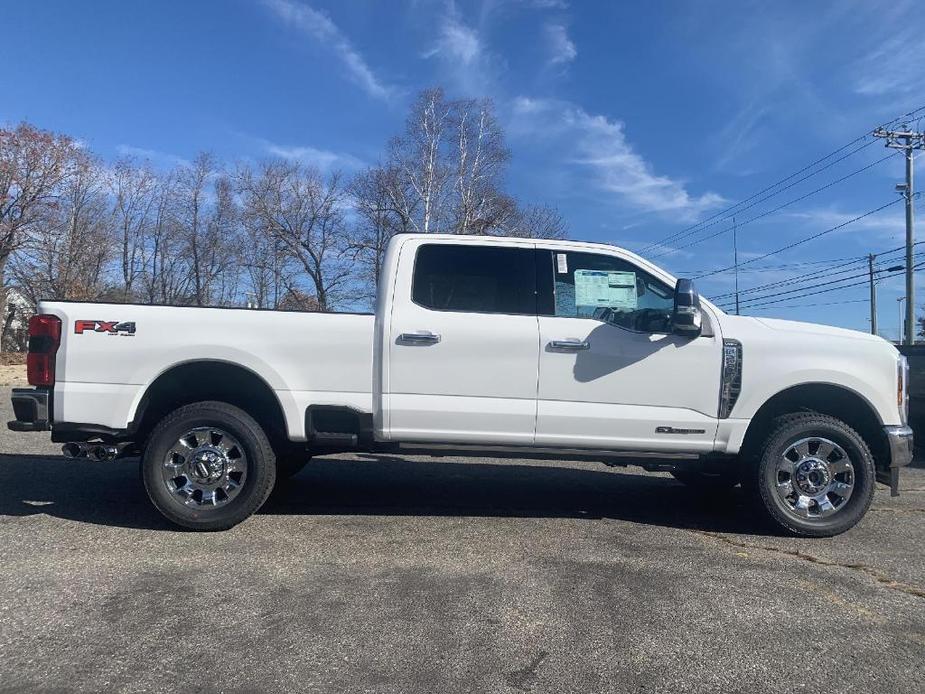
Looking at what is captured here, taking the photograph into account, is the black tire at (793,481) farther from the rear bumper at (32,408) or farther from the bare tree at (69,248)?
the bare tree at (69,248)

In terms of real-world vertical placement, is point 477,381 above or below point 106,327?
below

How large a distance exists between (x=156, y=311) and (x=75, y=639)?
2373mm

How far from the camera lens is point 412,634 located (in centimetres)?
345

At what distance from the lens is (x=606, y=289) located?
530 cm

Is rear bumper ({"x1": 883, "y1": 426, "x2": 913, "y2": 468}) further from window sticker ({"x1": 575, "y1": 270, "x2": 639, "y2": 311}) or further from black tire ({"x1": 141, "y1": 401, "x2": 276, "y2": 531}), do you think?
black tire ({"x1": 141, "y1": 401, "x2": 276, "y2": 531})

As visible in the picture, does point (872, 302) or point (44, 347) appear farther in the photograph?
point (872, 302)

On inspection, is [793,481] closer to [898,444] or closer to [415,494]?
[898,444]

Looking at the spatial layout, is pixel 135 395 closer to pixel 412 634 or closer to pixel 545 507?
pixel 412 634

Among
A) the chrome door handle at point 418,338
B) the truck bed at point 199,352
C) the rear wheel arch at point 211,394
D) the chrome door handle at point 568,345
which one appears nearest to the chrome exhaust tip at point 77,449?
the truck bed at point 199,352

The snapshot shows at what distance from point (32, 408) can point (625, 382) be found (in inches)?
165

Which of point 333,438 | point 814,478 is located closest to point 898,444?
point 814,478

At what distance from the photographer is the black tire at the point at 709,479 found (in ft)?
19.7

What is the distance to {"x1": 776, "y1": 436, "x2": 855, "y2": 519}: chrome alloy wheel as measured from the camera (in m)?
5.18

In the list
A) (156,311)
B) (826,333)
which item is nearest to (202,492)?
(156,311)
